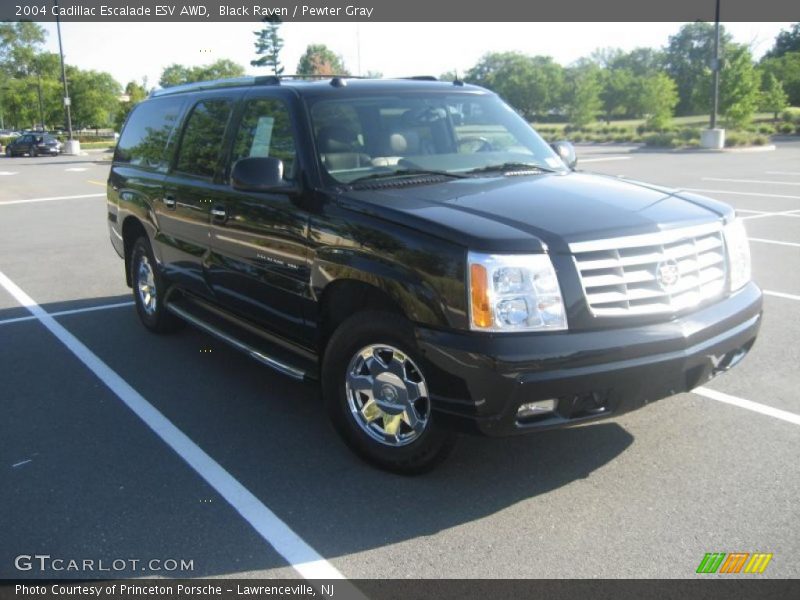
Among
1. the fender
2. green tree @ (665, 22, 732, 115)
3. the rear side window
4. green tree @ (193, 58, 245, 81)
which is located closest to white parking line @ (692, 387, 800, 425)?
the fender

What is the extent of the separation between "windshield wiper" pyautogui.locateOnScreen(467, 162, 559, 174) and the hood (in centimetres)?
17

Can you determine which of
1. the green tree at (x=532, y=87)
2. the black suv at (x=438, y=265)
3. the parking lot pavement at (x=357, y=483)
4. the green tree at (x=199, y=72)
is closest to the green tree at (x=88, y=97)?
the green tree at (x=199, y=72)

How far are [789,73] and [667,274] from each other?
74.9 m

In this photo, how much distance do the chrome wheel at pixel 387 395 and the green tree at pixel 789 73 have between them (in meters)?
71.9

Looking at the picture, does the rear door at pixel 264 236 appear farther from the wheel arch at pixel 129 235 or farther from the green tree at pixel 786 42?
the green tree at pixel 786 42

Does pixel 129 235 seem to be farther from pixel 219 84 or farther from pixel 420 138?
pixel 420 138

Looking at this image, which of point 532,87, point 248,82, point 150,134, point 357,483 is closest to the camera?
point 357,483

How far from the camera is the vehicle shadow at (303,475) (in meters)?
3.39

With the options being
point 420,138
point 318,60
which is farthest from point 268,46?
point 420,138

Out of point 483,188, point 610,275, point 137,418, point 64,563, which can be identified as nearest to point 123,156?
point 137,418

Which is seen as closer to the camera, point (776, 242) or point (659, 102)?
point (776, 242)

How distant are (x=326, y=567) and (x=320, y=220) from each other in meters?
1.80

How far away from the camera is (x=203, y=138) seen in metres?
5.49

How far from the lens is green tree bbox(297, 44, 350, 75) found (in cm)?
9994
